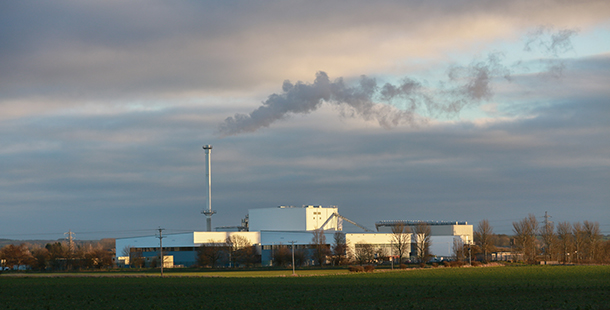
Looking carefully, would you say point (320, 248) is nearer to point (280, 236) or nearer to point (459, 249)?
point (280, 236)

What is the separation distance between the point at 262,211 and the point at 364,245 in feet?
93.5

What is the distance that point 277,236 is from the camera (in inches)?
4983

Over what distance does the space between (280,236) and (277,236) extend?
2.54 feet

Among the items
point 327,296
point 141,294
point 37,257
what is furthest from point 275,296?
point 37,257

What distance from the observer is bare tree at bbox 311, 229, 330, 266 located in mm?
113500

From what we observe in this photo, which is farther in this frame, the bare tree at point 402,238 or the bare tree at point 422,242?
the bare tree at point 402,238

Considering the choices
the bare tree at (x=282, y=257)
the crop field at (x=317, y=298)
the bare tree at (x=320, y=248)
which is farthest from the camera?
the bare tree at (x=320, y=248)

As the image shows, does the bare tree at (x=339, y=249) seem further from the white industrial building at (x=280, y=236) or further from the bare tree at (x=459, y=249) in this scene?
the bare tree at (x=459, y=249)

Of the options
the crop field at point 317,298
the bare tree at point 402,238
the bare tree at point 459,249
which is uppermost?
the crop field at point 317,298

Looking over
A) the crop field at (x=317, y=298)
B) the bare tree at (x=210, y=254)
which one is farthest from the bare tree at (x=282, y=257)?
the crop field at (x=317, y=298)

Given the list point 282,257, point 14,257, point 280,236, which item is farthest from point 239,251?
point 14,257

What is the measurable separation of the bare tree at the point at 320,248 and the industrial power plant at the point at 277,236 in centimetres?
50

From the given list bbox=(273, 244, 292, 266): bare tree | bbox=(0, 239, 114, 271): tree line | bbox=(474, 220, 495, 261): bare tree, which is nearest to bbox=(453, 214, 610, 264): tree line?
bbox=(474, 220, 495, 261): bare tree

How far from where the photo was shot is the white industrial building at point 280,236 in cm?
12231
